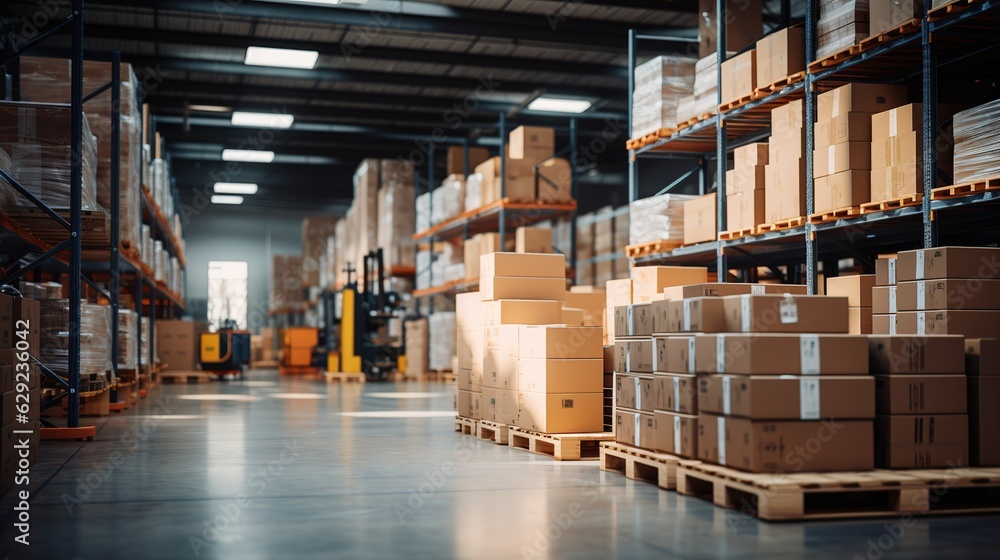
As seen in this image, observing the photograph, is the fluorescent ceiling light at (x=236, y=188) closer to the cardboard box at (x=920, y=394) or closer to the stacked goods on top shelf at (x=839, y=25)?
the stacked goods on top shelf at (x=839, y=25)

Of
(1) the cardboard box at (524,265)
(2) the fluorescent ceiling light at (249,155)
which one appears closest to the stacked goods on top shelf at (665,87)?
(1) the cardboard box at (524,265)

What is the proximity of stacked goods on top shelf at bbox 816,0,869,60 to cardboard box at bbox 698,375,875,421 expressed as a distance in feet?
12.4

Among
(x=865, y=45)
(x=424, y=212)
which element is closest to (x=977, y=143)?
(x=865, y=45)

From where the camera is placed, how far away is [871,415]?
491cm

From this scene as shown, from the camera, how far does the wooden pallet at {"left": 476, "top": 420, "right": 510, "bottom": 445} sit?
783 cm

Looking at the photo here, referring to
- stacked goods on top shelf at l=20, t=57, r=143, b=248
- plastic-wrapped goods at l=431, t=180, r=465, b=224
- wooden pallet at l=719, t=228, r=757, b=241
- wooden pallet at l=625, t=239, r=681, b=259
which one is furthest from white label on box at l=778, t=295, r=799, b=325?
plastic-wrapped goods at l=431, t=180, r=465, b=224

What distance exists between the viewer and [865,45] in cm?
736

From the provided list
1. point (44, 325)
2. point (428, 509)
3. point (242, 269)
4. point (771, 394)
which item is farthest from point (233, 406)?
point (242, 269)

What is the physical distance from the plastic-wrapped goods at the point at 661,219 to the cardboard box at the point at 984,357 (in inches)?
196

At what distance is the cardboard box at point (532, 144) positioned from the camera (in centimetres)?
1585

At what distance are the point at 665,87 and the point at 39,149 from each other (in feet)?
20.4

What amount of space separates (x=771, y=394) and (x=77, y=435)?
5645 mm

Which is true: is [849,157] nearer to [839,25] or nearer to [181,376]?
[839,25]

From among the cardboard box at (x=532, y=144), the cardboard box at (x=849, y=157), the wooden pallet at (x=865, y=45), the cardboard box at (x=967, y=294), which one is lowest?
the cardboard box at (x=967, y=294)
